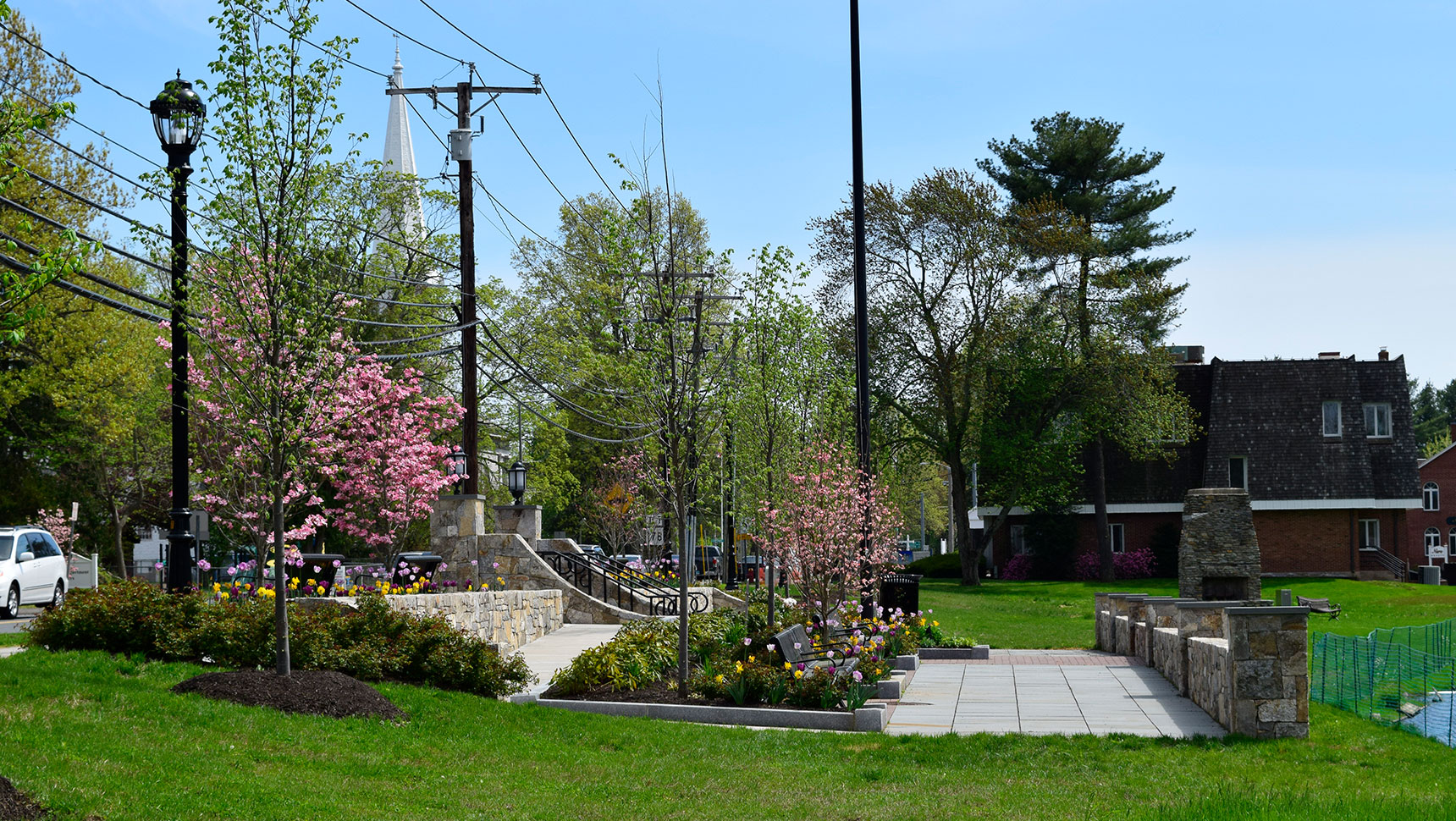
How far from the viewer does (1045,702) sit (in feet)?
44.2

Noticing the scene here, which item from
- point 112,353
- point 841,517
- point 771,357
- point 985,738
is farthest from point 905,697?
point 112,353

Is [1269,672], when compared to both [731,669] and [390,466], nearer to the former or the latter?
[731,669]

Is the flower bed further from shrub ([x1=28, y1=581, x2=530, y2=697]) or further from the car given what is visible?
the car

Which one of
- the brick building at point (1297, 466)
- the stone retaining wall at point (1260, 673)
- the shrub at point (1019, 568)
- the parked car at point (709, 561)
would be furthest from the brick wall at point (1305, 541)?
the stone retaining wall at point (1260, 673)

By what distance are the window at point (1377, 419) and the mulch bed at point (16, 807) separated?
49.5 metres

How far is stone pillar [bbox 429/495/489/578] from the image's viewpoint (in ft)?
73.4

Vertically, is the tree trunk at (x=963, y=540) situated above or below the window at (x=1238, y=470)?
below

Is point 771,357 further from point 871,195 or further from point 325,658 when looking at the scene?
point 871,195

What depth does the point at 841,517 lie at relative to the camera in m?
18.1

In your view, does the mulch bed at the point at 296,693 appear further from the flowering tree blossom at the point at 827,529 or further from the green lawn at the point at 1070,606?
the green lawn at the point at 1070,606

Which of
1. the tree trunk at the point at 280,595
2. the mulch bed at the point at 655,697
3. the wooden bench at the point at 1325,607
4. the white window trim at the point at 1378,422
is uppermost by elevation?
the white window trim at the point at 1378,422

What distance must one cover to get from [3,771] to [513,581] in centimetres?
1638

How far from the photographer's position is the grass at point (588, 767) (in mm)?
7223

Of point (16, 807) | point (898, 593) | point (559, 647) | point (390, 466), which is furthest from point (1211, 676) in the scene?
point (390, 466)
